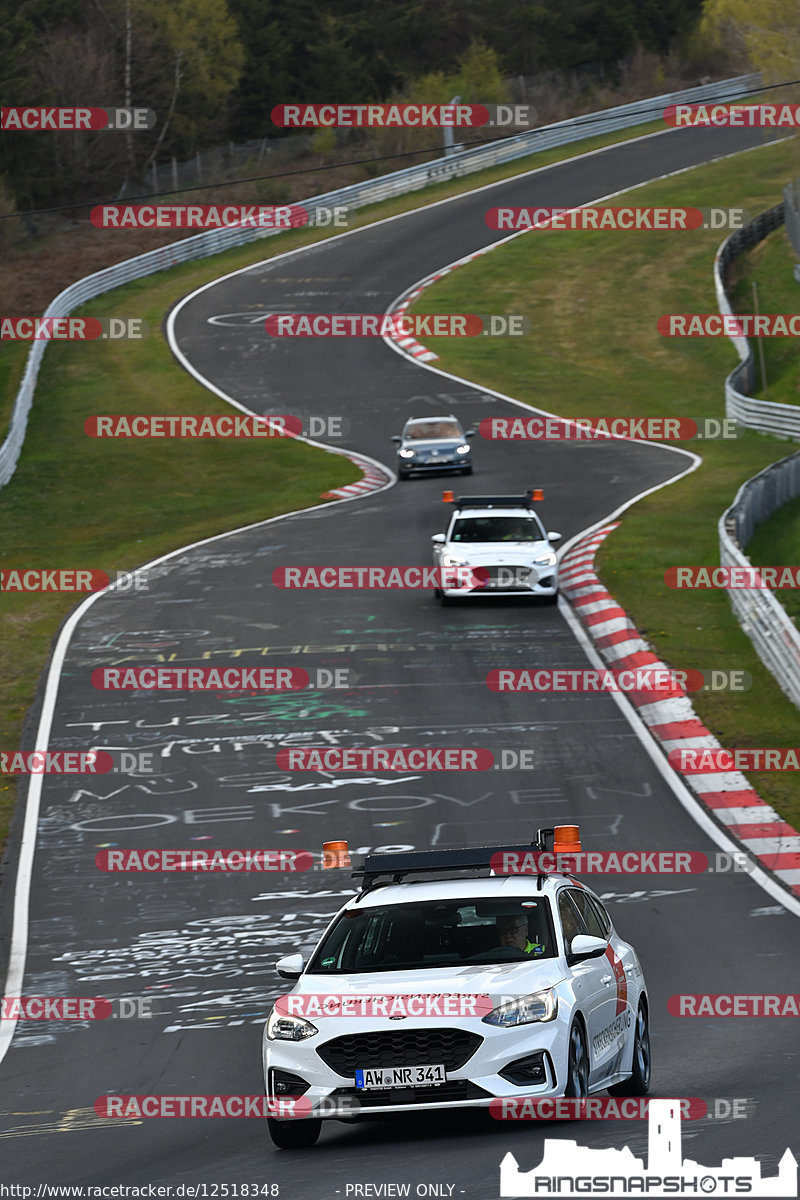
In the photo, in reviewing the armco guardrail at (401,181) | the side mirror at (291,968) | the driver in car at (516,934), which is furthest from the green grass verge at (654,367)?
the side mirror at (291,968)

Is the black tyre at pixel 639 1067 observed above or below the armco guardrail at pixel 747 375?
above

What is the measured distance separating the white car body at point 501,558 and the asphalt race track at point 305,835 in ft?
1.29

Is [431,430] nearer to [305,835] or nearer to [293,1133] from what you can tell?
[305,835]

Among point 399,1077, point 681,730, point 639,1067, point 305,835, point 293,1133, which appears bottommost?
point 681,730

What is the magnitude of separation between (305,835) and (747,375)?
33194 mm

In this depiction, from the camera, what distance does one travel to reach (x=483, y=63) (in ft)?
307

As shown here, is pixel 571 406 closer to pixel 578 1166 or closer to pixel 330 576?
pixel 330 576

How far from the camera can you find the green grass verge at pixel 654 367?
942 inches

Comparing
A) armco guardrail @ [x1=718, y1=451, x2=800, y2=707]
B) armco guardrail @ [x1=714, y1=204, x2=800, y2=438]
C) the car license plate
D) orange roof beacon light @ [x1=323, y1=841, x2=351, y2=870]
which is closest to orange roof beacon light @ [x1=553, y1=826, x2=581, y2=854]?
orange roof beacon light @ [x1=323, y1=841, x2=351, y2=870]

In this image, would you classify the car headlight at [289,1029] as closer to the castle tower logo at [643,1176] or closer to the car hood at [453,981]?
the car hood at [453,981]

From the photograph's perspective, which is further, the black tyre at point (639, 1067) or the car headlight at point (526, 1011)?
the black tyre at point (639, 1067)

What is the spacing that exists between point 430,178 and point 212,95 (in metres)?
17.0

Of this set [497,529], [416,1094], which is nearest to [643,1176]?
[416,1094]

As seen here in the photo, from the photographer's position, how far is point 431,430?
40.3m
